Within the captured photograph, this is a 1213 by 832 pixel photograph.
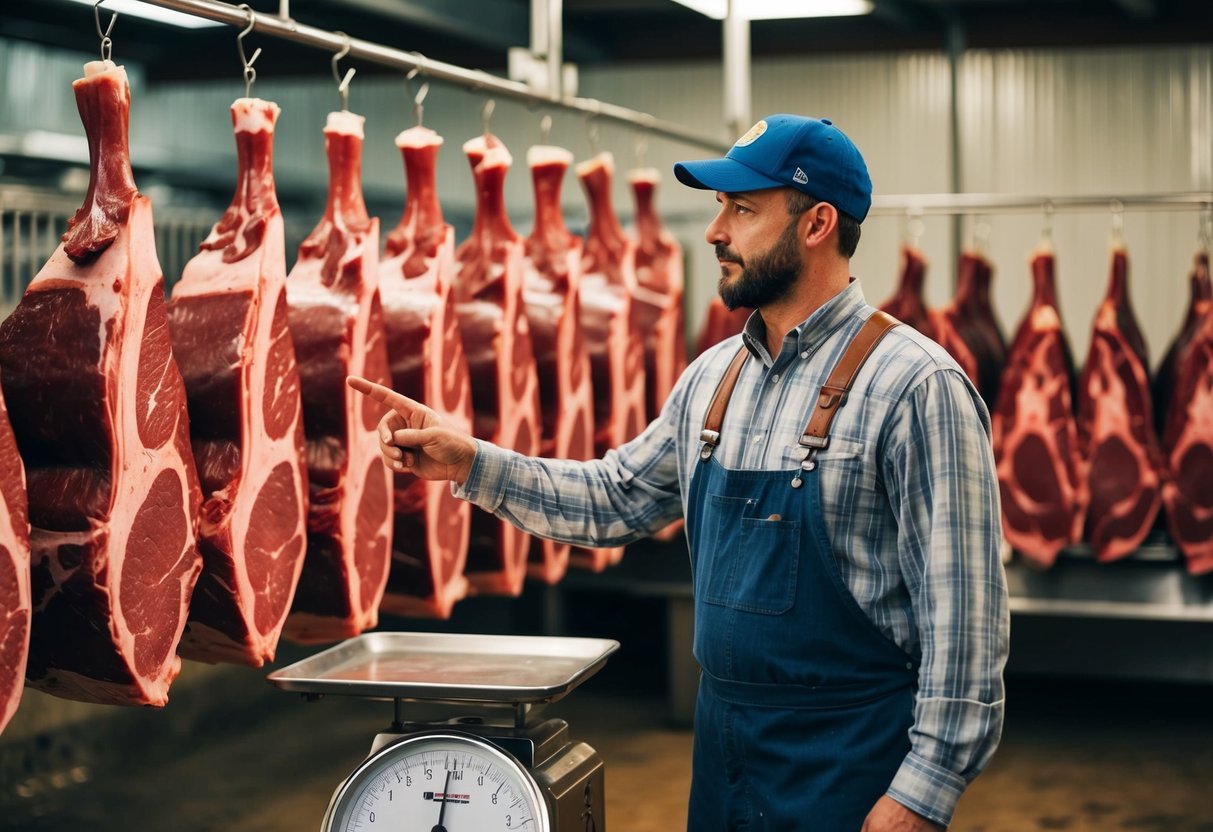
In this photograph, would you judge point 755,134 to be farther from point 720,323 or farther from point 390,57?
point 720,323

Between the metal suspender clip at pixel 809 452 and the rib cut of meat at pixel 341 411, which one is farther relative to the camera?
the rib cut of meat at pixel 341 411

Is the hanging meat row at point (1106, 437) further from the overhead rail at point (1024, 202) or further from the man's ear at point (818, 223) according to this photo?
the man's ear at point (818, 223)

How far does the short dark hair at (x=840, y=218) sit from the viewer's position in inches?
100

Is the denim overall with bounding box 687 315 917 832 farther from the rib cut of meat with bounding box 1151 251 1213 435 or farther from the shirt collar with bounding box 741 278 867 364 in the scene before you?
the rib cut of meat with bounding box 1151 251 1213 435

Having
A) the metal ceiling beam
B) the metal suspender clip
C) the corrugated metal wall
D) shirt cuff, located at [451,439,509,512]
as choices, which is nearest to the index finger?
shirt cuff, located at [451,439,509,512]

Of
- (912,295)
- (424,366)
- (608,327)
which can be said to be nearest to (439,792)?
(424,366)

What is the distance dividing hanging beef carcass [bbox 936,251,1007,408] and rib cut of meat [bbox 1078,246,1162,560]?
18.0 inches

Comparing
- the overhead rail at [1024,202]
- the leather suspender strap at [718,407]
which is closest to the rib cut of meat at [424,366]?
the leather suspender strap at [718,407]

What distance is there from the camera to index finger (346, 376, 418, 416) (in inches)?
100.0

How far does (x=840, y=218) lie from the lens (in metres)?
2.58

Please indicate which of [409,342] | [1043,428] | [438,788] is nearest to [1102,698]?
[1043,428]

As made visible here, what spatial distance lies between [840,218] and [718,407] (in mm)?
398

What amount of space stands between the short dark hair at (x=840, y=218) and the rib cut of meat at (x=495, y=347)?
141cm

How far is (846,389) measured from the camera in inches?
97.3
